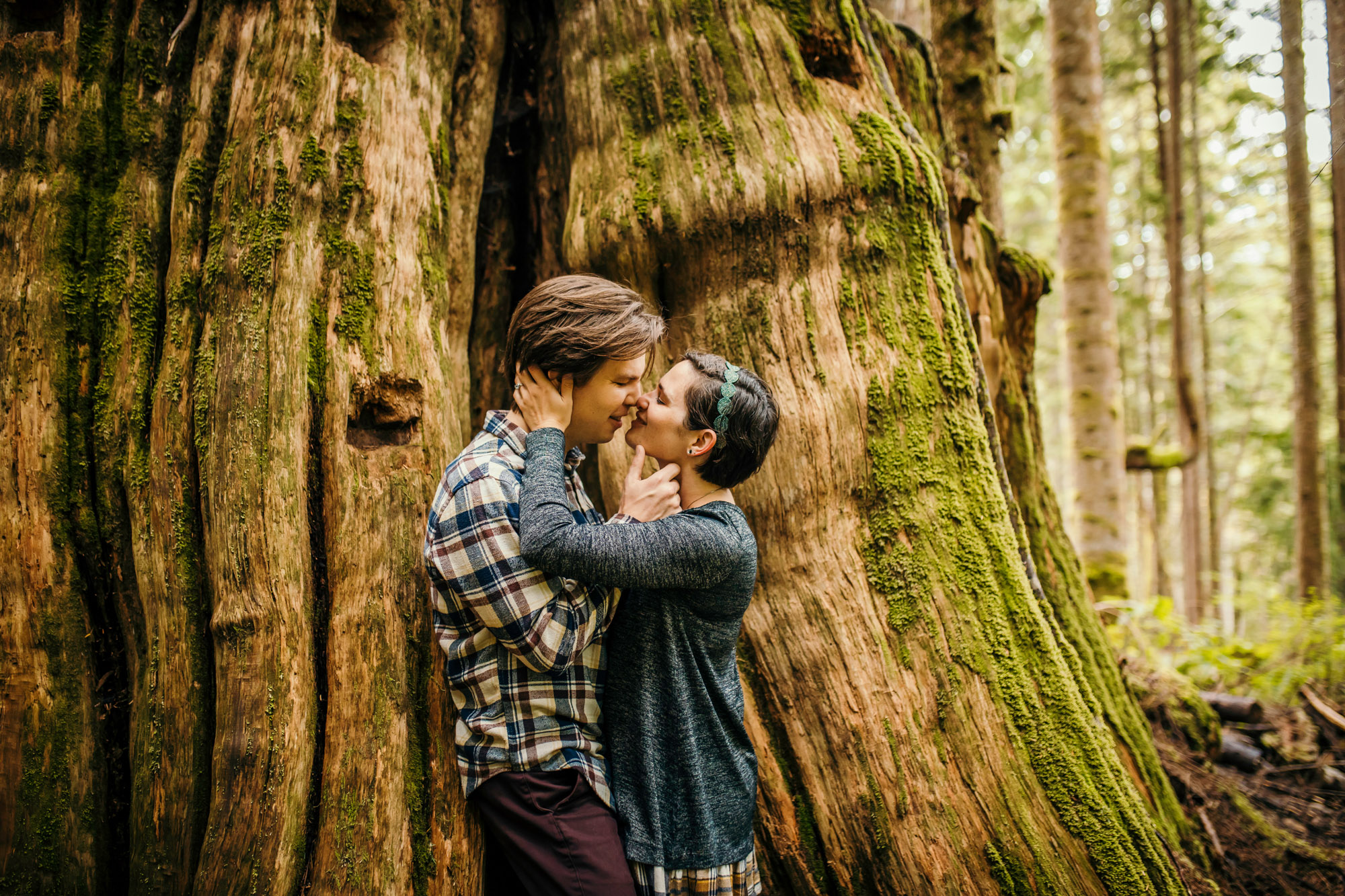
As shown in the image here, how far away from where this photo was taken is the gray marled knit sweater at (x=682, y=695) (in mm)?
2053

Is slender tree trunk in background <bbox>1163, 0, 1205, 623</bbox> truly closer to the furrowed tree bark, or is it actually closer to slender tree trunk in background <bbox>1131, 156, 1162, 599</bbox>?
slender tree trunk in background <bbox>1131, 156, 1162, 599</bbox>

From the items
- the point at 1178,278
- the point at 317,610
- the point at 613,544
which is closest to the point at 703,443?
the point at 613,544

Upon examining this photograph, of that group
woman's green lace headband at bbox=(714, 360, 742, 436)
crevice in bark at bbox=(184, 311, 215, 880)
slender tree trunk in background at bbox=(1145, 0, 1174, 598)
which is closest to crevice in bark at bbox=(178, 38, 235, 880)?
crevice in bark at bbox=(184, 311, 215, 880)

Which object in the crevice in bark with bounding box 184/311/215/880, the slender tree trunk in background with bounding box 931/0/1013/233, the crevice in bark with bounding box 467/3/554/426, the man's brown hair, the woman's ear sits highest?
the slender tree trunk in background with bounding box 931/0/1013/233

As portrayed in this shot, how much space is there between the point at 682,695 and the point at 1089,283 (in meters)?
6.86

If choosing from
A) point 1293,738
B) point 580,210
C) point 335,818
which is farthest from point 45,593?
point 1293,738

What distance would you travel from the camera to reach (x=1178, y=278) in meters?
8.60

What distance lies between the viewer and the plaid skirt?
2.10 m

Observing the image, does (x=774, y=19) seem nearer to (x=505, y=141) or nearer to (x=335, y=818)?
(x=505, y=141)

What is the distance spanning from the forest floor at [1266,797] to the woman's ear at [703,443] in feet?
9.13

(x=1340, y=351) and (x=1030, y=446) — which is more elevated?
(x=1340, y=351)

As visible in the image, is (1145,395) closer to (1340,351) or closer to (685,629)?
(1340,351)

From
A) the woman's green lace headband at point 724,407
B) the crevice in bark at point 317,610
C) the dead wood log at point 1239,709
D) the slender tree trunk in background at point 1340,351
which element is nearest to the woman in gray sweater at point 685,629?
the woman's green lace headband at point 724,407

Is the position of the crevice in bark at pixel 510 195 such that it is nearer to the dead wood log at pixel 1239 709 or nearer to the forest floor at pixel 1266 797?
the forest floor at pixel 1266 797
